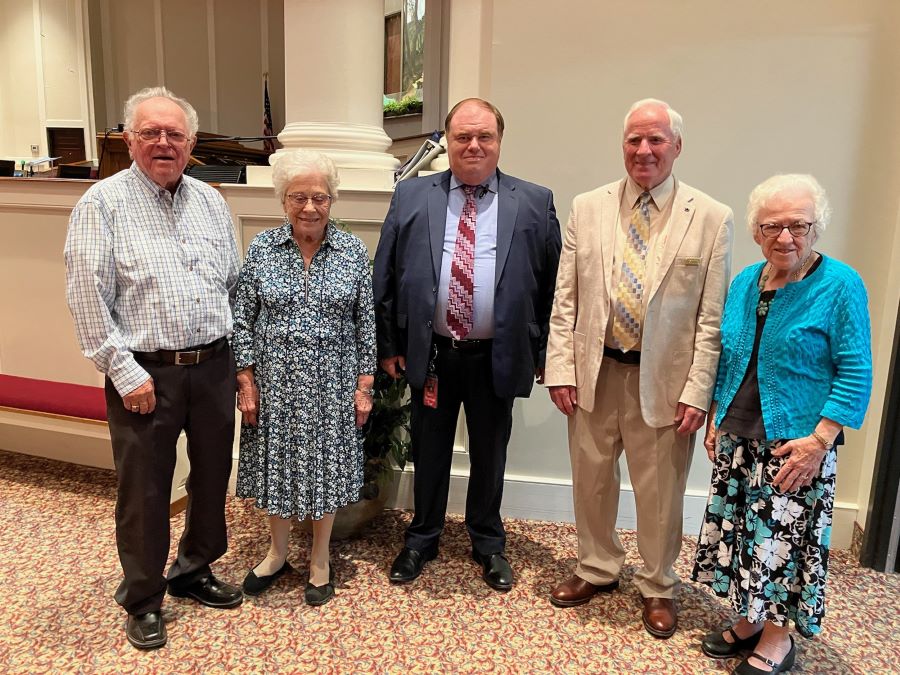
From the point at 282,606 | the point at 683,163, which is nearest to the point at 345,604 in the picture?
the point at 282,606

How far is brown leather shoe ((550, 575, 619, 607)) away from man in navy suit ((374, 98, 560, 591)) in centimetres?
20

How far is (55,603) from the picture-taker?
2.30 meters

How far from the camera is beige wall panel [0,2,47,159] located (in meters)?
7.27

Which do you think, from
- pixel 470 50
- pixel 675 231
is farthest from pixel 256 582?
pixel 470 50

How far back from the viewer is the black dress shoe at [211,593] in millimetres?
2279

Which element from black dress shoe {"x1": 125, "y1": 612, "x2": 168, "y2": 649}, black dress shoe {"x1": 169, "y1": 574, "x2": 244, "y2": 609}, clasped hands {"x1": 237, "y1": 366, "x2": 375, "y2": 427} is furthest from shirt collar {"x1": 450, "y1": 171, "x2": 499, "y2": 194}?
black dress shoe {"x1": 125, "y1": 612, "x2": 168, "y2": 649}

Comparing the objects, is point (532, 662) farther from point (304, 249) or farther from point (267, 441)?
point (304, 249)

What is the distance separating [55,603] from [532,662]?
1.73 m

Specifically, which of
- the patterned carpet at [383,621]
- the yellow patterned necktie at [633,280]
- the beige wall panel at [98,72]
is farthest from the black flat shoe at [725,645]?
the beige wall panel at [98,72]

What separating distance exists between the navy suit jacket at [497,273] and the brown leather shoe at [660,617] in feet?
2.87

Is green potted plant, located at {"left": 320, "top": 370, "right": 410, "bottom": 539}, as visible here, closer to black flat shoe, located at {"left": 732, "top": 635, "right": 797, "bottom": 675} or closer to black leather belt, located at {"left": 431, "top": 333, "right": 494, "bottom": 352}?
black leather belt, located at {"left": 431, "top": 333, "right": 494, "bottom": 352}

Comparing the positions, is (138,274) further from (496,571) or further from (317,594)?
(496,571)

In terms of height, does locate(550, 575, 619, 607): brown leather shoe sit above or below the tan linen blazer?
below

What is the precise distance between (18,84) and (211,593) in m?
7.70
